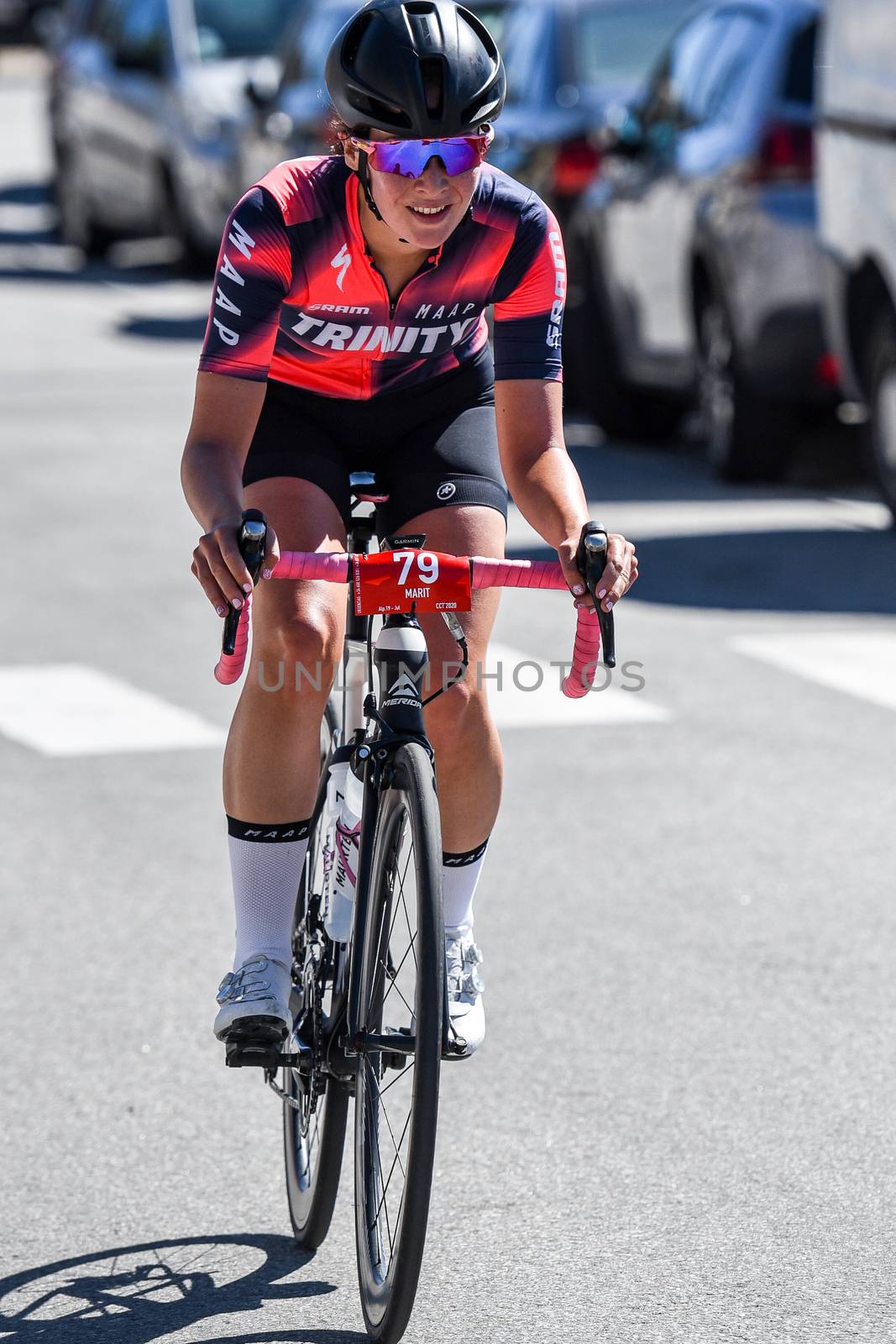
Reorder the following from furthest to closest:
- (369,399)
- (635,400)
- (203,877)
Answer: (635,400) < (203,877) < (369,399)

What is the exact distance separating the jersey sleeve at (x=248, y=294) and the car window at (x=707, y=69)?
8217 millimetres

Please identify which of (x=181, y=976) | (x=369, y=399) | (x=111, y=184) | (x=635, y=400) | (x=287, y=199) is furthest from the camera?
(x=111, y=184)

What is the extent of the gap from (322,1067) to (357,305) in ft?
4.20

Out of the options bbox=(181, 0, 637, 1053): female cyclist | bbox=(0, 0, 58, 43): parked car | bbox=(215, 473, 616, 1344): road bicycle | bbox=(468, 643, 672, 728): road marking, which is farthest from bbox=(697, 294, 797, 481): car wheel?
bbox=(0, 0, 58, 43): parked car

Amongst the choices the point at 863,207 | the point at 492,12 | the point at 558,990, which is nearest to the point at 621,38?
the point at 492,12

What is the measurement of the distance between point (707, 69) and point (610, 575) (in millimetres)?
9178

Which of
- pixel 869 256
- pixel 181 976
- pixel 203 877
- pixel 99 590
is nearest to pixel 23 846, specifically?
pixel 203 877

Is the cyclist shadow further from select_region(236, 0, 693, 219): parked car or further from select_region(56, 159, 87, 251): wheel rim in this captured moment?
select_region(56, 159, 87, 251): wheel rim

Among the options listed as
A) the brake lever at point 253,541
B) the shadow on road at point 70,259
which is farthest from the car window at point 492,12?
the brake lever at point 253,541

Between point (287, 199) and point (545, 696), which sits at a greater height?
point (287, 199)

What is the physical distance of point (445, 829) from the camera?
169 inches

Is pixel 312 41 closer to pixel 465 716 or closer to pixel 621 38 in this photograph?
pixel 621 38

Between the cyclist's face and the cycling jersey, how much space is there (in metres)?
Answer: 0.15

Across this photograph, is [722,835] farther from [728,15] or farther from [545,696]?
[728,15]
